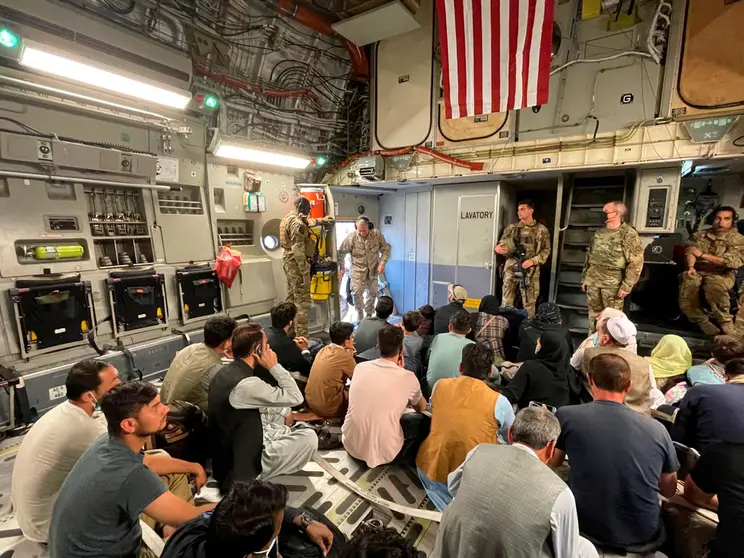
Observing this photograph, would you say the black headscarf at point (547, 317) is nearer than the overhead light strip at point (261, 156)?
Yes

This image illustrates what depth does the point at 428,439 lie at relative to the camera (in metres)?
2.49

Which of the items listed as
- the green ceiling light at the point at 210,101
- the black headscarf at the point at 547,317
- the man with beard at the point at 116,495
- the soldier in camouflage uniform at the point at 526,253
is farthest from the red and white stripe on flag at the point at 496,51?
the man with beard at the point at 116,495

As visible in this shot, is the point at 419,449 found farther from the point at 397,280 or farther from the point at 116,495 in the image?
the point at 397,280

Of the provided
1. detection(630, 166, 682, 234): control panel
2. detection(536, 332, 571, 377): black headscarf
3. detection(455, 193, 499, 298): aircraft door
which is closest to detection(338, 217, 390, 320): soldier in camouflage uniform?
detection(455, 193, 499, 298): aircraft door

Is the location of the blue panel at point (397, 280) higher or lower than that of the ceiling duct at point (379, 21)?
lower

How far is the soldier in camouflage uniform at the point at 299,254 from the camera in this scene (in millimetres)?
5648

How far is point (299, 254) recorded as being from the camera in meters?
5.71

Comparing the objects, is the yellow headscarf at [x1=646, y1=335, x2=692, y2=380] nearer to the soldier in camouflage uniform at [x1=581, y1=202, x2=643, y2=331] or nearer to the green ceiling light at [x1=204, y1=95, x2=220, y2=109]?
the soldier in camouflage uniform at [x1=581, y1=202, x2=643, y2=331]

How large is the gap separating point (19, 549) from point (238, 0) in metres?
5.95

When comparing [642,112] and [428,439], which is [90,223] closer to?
[428,439]

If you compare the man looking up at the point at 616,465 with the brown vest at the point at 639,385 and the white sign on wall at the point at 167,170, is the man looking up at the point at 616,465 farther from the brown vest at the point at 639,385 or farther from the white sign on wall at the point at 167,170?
the white sign on wall at the point at 167,170

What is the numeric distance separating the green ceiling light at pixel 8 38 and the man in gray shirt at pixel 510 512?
194 inches

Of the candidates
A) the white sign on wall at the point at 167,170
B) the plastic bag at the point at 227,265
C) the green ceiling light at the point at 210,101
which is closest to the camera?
the white sign on wall at the point at 167,170

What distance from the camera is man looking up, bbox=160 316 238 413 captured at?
292 centimetres
